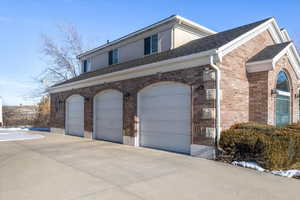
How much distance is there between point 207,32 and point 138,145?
8325mm

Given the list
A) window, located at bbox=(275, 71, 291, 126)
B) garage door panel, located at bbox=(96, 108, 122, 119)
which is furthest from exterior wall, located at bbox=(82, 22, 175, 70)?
window, located at bbox=(275, 71, 291, 126)

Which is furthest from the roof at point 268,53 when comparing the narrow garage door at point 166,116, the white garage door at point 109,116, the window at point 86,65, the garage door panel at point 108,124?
the window at point 86,65

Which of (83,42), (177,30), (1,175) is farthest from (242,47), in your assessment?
(83,42)

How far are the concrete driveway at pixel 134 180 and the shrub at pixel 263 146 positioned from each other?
23.7 inches

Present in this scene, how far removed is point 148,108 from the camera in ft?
32.5

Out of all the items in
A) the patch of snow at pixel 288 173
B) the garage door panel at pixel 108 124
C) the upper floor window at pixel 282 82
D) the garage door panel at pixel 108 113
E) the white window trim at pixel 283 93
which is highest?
the upper floor window at pixel 282 82

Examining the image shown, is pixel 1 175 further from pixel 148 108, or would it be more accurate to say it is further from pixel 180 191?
pixel 148 108

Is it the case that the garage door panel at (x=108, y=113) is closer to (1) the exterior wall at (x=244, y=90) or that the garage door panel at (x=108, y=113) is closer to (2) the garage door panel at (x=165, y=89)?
A: (2) the garage door panel at (x=165, y=89)

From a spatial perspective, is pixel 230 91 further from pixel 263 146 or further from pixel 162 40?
pixel 162 40

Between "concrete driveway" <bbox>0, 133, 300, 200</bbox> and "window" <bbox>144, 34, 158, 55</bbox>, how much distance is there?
7745 millimetres

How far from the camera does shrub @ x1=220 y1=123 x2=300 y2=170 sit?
6.13 m

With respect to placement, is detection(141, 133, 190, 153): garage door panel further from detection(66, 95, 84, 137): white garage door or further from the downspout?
detection(66, 95, 84, 137): white garage door

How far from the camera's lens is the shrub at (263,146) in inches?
241

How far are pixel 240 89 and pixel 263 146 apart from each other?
286 cm
